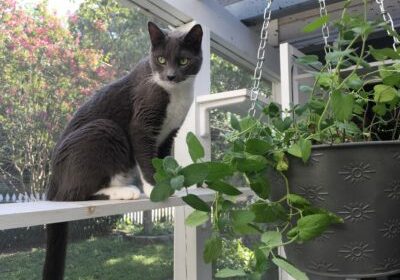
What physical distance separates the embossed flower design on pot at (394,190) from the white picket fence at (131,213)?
647 millimetres

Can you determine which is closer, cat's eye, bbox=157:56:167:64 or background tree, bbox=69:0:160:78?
background tree, bbox=69:0:160:78

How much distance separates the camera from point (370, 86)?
66cm

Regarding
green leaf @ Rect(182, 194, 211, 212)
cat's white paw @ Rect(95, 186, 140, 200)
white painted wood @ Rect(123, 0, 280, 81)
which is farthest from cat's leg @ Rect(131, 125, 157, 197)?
green leaf @ Rect(182, 194, 211, 212)

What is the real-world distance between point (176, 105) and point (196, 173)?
A: 2.35ft

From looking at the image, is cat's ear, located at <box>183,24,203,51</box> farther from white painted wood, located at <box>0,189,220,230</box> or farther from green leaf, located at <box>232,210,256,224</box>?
green leaf, located at <box>232,210,256,224</box>

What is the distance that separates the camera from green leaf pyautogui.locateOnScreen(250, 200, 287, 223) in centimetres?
52

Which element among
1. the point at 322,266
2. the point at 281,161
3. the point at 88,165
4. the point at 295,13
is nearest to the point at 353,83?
the point at 281,161

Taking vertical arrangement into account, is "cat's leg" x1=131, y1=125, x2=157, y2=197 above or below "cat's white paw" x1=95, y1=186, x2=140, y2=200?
above

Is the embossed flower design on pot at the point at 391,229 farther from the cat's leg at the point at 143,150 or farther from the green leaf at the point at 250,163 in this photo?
the cat's leg at the point at 143,150

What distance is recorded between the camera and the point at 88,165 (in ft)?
3.12

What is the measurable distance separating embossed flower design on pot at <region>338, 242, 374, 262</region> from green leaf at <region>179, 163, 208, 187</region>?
Answer: 0.69 ft

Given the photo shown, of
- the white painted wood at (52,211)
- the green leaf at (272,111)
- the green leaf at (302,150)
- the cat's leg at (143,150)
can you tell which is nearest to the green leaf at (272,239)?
the green leaf at (302,150)

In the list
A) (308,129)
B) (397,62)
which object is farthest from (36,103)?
(397,62)

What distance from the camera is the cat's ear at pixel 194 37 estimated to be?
1.16m
